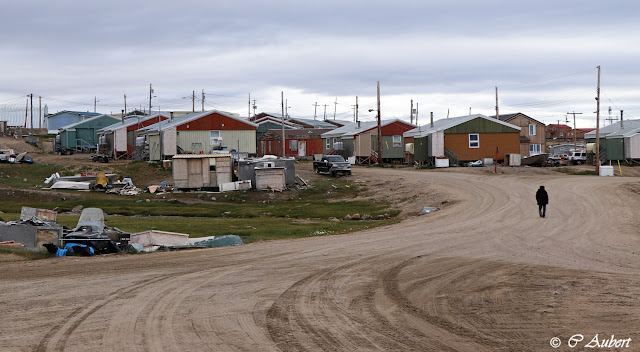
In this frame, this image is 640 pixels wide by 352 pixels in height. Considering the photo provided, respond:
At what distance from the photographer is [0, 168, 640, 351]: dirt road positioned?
9344mm

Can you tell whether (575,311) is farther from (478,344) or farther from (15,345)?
(15,345)

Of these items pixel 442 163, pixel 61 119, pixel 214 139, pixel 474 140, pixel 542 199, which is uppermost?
pixel 61 119

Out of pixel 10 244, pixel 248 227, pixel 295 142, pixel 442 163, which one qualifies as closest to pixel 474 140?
pixel 442 163

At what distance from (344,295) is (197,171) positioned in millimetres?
32661

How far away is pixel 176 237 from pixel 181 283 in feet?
24.3

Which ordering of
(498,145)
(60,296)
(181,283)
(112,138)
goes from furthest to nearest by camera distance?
1. (112,138)
2. (498,145)
3. (181,283)
4. (60,296)

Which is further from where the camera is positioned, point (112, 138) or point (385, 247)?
point (112, 138)

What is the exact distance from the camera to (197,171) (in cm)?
4375

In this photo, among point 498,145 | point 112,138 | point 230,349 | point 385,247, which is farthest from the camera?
point 112,138

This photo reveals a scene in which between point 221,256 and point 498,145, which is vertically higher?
point 498,145

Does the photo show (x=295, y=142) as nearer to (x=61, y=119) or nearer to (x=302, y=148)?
(x=302, y=148)

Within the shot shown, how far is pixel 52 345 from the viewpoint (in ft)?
29.7

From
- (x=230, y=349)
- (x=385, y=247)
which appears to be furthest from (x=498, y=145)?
(x=230, y=349)

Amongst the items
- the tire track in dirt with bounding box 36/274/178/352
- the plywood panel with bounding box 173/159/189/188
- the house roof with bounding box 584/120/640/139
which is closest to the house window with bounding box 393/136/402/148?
the house roof with bounding box 584/120/640/139
